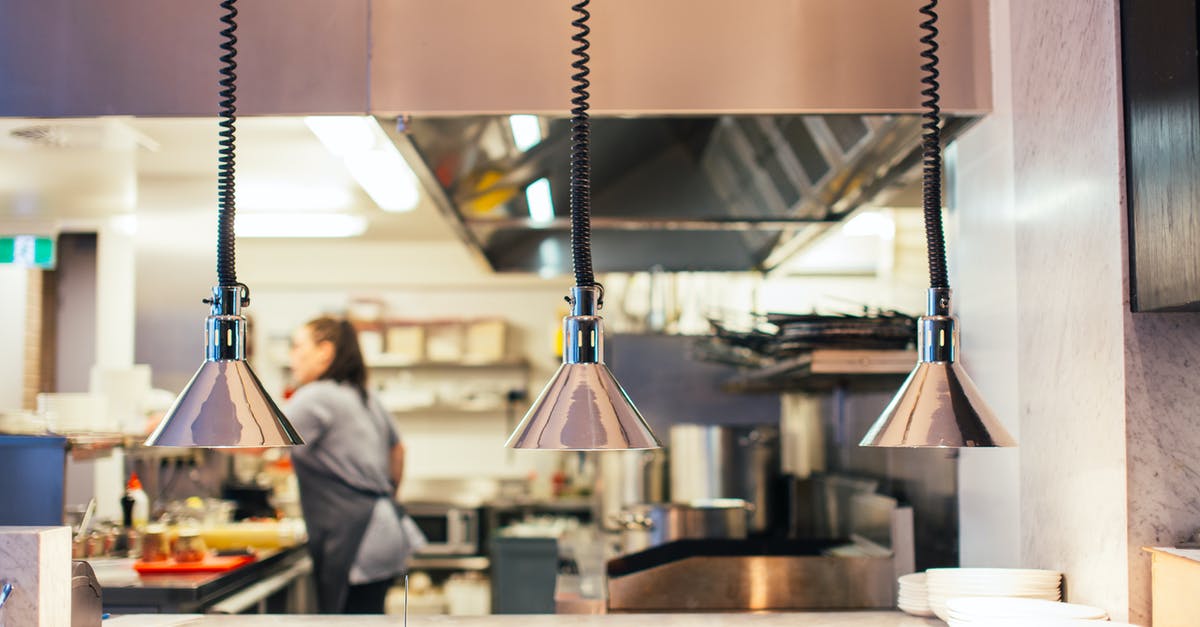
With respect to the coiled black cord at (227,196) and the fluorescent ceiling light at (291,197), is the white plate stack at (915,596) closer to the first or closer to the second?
the coiled black cord at (227,196)

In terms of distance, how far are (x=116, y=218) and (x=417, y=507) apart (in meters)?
2.84

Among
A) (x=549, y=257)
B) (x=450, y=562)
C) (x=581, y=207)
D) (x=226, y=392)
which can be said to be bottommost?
(x=450, y=562)

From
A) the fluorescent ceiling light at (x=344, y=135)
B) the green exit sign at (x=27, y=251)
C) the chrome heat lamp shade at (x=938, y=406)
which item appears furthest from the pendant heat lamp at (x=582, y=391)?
the green exit sign at (x=27, y=251)

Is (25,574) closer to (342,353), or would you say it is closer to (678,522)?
(678,522)

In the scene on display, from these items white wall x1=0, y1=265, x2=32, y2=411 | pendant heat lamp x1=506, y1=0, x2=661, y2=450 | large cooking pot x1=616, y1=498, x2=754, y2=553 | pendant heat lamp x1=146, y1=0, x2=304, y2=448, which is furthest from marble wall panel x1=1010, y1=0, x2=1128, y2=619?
white wall x1=0, y1=265, x2=32, y2=411

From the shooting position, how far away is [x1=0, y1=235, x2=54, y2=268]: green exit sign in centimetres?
464

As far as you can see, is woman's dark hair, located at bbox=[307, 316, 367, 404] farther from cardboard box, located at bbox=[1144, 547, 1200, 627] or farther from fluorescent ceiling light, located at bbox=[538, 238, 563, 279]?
cardboard box, located at bbox=[1144, 547, 1200, 627]

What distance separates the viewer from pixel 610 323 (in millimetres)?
6004

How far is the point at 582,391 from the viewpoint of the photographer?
60.6 inches

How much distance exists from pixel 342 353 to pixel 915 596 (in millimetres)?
2762

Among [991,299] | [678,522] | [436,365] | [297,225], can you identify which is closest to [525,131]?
[991,299]

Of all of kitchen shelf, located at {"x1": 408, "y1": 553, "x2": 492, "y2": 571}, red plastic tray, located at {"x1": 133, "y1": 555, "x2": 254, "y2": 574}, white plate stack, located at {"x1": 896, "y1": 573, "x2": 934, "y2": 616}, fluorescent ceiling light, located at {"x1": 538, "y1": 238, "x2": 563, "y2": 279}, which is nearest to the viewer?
A: white plate stack, located at {"x1": 896, "y1": 573, "x2": 934, "y2": 616}

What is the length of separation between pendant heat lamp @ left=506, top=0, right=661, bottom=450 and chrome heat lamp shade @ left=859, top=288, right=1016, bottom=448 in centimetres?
38

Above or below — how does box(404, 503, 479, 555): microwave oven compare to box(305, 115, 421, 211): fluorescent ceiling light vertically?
below
